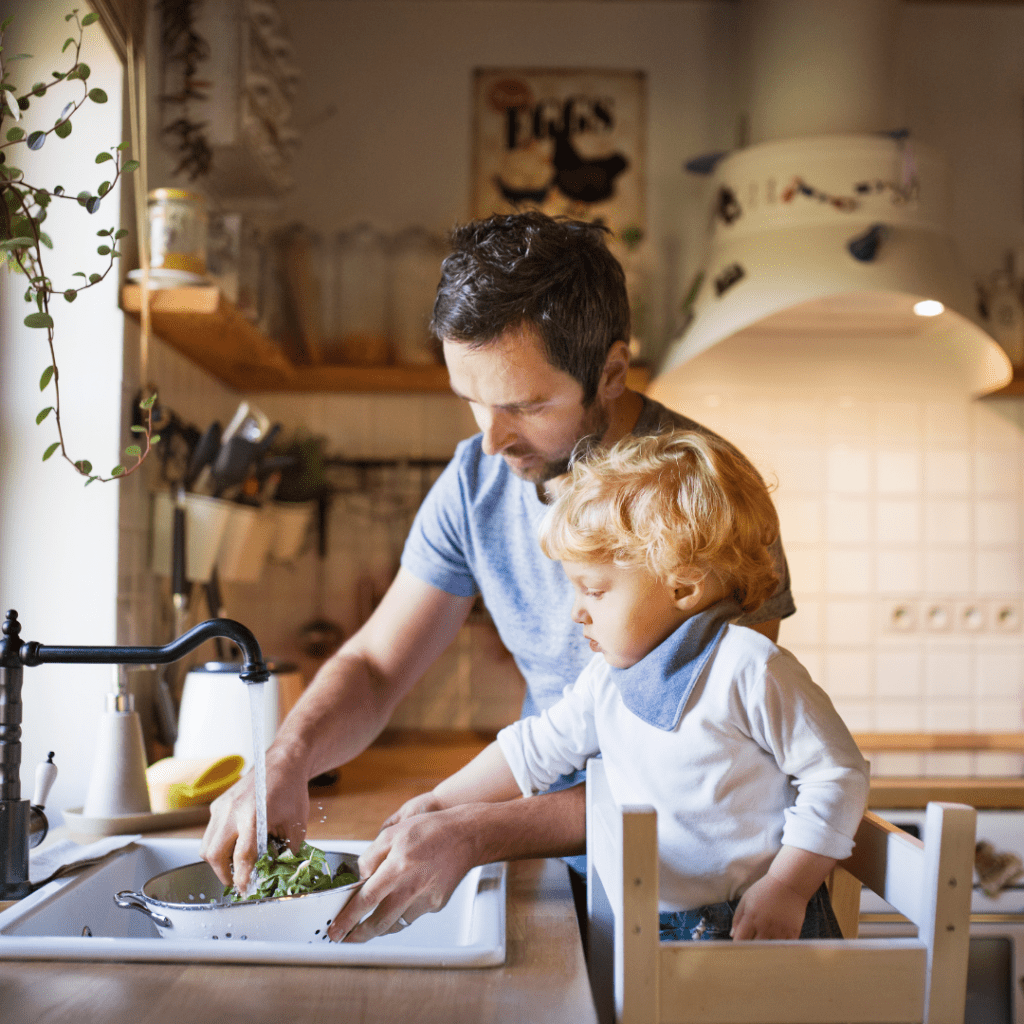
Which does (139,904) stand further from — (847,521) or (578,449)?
(847,521)

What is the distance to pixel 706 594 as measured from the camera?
3.34 feet

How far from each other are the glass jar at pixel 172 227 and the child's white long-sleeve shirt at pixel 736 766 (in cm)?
101

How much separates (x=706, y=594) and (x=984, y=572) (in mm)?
1795

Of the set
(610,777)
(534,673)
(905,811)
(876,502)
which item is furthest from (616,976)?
(876,502)

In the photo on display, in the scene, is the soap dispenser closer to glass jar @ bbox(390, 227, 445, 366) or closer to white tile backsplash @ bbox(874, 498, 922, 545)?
glass jar @ bbox(390, 227, 445, 366)

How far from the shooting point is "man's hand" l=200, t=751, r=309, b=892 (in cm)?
98

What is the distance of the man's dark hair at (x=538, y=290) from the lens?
45.2 inches

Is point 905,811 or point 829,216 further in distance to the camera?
point 829,216

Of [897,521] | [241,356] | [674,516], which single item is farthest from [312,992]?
[897,521]

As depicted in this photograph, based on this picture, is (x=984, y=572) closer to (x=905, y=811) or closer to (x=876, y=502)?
(x=876, y=502)

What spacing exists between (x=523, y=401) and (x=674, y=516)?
0.27 meters

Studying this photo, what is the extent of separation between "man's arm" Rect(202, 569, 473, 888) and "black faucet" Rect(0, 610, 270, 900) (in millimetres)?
170

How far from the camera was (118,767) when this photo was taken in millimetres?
1332

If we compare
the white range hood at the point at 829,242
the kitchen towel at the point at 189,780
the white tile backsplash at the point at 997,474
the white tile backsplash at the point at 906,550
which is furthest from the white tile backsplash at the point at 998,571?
the kitchen towel at the point at 189,780
